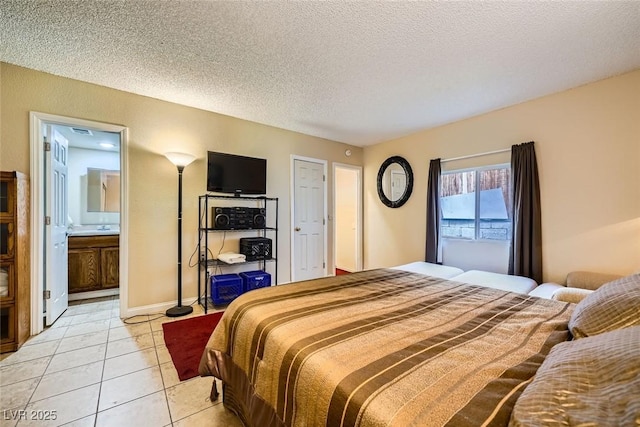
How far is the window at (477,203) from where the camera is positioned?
3.24 meters

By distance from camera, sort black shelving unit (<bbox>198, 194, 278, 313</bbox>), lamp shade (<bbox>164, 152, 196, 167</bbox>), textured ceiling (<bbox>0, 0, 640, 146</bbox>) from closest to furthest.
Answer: textured ceiling (<bbox>0, 0, 640, 146</bbox>)
lamp shade (<bbox>164, 152, 196, 167</bbox>)
black shelving unit (<bbox>198, 194, 278, 313</bbox>)

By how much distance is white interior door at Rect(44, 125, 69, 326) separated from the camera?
2.62m

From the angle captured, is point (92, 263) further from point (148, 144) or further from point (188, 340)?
point (188, 340)

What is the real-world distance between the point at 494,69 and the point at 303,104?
196 cm

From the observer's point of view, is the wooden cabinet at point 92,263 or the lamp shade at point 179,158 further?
the wooden cabinet at point 92,263

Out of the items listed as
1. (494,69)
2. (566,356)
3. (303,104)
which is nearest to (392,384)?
(566,356)

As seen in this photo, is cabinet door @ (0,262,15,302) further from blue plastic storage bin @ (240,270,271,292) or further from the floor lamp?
blue plastic storage bin @ (240,270,271,292)

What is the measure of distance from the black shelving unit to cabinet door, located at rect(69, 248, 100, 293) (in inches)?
63.8

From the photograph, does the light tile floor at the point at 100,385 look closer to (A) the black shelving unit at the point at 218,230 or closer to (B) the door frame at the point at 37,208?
(B) the door frame at the point at 37,208

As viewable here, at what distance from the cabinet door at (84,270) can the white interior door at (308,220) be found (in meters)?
2.79

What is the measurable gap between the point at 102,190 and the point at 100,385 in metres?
3.64

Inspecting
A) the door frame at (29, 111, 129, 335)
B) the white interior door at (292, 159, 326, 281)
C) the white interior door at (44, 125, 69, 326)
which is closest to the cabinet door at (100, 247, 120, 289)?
the white interior door at (44, 125, 69, 326)

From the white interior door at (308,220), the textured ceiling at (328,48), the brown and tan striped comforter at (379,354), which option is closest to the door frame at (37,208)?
the textured ceiling at (328,48)

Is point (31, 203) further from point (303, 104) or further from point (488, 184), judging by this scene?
point (488, 184)
